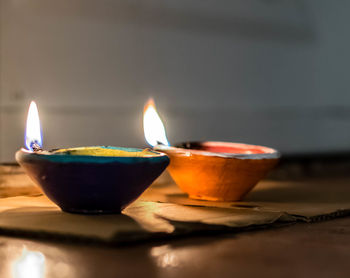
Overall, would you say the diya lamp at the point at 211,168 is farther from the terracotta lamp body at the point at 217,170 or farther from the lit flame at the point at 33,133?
the lit flame at the point at 33,133

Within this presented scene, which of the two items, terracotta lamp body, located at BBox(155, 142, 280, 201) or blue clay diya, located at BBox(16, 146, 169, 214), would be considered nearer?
blue clay diya, located at BBox(16, 146, 169, 214)

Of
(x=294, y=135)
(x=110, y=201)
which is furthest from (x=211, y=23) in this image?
(x=110, y=201)

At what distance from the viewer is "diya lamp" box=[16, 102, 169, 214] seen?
0.63 metres

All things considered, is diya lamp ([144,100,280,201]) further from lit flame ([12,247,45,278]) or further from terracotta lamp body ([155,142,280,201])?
lit flame ([12,247,45,278])

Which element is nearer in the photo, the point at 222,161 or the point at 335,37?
the point at 222,161

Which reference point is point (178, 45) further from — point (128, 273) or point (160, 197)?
point (128, 273)

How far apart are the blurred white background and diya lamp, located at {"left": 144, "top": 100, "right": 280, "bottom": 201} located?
0.66 metres

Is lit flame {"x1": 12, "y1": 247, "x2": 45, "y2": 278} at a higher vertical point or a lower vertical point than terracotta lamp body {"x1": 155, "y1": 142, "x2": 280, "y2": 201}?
lower

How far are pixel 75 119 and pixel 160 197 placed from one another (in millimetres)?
761

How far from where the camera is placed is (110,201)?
2.16 ft

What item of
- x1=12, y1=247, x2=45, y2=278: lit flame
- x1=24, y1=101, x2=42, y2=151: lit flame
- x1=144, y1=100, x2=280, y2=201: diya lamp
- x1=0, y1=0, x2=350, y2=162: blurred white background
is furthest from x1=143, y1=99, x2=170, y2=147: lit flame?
x1=0, y1=0, x2=350, y2=162: blurred white background

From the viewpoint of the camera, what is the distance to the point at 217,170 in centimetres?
81

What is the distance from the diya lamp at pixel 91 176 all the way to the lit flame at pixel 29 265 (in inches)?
5.2

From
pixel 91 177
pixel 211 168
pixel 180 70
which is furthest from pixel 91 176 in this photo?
pixel 180 70
